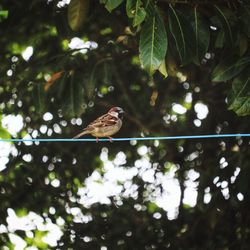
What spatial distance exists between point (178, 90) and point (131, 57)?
0.46m

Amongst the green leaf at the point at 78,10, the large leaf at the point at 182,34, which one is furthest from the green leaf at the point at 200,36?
the green leaf at the point at 78,10

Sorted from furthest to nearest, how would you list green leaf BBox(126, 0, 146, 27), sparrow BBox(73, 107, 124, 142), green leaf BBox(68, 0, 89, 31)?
sparrow BBox(73, 107, 124, 142) < green leaf BBox(68, 0, 89, 31) < green leaf BBox(126, 0, 146, 27)

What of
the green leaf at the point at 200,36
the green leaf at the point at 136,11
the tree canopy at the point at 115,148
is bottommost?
the tree canopy at the point at 115,148

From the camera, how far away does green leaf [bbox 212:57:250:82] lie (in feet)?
9.99

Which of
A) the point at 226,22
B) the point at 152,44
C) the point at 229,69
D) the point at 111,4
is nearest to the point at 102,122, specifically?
the point at 229,69

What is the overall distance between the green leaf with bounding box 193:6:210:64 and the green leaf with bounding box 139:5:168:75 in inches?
10.1

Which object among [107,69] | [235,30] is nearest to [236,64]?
[235,30]

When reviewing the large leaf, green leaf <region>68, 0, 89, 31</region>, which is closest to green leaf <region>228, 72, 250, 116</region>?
the large leaf

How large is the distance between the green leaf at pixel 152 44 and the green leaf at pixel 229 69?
55cm

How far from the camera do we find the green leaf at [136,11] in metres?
2.49

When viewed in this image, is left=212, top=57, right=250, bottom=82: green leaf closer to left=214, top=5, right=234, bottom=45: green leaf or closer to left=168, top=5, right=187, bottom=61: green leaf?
left=214, top=5, right=234, bottom=45: green leaf

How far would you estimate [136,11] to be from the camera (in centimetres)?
251

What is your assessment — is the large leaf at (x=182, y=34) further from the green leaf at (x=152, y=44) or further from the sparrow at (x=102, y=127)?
the sparrow at (x=102, y=127)

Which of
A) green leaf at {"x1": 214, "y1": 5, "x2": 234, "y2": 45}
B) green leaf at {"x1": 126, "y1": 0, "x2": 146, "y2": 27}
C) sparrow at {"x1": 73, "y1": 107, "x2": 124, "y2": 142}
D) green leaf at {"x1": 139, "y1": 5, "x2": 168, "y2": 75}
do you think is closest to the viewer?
green leaf at {"x1": 126, "y1": 0, "x2": 146, "y2": 27}
